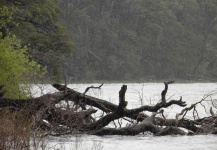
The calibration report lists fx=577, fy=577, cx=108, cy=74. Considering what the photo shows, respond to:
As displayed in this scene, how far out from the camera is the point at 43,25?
106ft

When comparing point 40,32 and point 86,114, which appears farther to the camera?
point 40,32

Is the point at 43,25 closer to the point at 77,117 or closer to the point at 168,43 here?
the point at 77,117

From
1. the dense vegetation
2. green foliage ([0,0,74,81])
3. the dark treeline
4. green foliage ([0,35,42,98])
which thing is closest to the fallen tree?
green foliage ([0,35,42,98])

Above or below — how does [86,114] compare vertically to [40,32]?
below

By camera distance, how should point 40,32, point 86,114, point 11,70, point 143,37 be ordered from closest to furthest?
point 86,114 < point 11,70 < point 40,32 < point 143,37

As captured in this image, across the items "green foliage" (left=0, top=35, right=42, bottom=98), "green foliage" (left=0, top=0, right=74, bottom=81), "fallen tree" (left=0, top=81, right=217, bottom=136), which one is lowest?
"fallen tree" (left=0, top=81, right=217, bottom=136)

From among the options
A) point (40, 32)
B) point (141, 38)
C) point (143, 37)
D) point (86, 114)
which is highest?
point (143, 37)

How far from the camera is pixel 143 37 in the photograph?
3570 inches

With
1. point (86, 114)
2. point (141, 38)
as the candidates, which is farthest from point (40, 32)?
point (141, 38)

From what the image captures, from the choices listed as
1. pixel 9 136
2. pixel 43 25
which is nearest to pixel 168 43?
pixel 43 25

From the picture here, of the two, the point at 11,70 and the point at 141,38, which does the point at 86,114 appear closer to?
the point at 11,70

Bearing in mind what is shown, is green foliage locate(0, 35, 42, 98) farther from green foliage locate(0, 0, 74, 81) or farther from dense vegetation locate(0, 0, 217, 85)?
dense vegetation locate(0, 0, 217, 85)

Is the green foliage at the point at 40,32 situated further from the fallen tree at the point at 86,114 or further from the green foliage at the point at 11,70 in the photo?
the fallen tree at the point at 86,114

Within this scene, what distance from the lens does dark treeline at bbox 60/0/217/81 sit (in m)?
82.1
